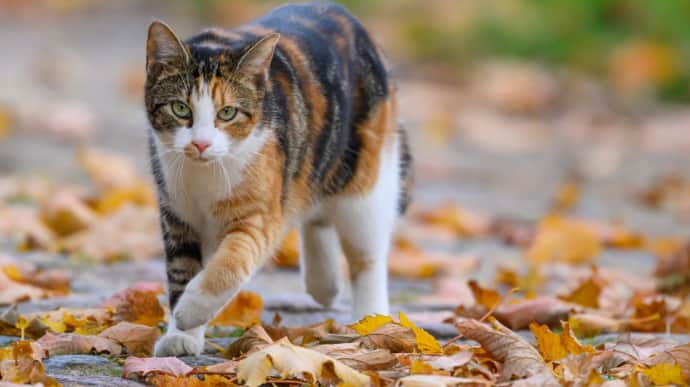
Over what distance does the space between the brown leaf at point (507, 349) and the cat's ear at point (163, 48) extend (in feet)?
3.78

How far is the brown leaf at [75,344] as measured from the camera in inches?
129

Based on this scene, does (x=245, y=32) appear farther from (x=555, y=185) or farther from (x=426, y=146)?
(x=426, y=146)

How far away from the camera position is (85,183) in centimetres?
707

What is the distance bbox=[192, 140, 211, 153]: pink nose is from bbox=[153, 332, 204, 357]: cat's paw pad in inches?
21.6

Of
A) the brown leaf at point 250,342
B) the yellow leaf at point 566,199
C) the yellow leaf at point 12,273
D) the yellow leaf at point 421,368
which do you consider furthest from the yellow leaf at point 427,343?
the yellow leaf at point 566,199

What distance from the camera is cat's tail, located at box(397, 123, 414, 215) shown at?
453 cm

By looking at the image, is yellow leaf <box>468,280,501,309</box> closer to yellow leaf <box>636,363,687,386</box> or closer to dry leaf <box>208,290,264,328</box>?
dry leaf <box>208,290,264,328</box>

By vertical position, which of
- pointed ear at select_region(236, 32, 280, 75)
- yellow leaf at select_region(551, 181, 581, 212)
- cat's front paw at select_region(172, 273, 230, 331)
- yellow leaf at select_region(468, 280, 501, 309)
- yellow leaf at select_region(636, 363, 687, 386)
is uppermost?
yellow leaf at select_region(551, 181, 581, 212)

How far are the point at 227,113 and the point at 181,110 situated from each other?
0.45 ft

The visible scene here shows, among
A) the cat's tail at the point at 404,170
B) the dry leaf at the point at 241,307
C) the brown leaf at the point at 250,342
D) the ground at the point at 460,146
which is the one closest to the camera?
the brown leaf at the point at 250,342

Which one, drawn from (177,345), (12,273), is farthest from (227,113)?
(12,273)

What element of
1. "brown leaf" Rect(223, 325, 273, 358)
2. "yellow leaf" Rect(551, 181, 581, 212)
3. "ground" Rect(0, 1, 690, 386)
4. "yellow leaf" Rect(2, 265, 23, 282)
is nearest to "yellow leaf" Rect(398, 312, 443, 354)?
"brown leaf" Rect(223, 325, 273, 358)

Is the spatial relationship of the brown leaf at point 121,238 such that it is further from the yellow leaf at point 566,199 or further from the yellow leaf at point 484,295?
the yellow leaf at point 566,199

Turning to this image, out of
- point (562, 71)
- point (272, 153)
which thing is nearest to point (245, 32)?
point (272, 153)
